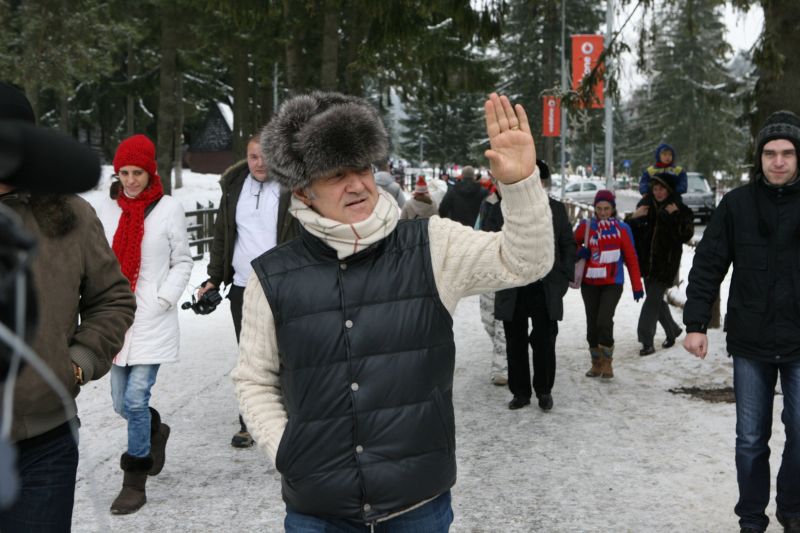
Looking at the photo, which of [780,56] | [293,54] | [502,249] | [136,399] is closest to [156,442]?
[136,399]

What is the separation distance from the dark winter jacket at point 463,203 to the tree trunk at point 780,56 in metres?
4.22

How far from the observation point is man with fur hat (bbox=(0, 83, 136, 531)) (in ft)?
9.11

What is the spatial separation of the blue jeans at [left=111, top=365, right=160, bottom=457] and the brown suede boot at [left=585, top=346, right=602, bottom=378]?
467 centimetres

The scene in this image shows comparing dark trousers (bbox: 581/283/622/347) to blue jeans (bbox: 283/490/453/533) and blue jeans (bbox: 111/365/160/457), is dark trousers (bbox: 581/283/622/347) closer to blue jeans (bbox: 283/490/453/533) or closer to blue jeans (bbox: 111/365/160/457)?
blue jeans (bbox: 111/365/160/457)

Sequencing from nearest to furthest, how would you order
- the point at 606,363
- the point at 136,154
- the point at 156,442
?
the point at 136,154, the point at 156,442, the point at 606,363

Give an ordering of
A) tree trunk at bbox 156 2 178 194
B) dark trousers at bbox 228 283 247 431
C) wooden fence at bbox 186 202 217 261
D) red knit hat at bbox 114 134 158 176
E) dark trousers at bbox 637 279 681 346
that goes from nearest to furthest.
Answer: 1. red knit hat at bbox 114 134 158 176
2. dark trousers at bbox 228 283 247 431
3. dark trousers at bbox 637 279 681 346
4. wooden fence at bbox 186 202 217 261
5. tree trunk at bbox 156 2 178 194

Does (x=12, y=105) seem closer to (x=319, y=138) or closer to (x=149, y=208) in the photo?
(x=319, y=138)

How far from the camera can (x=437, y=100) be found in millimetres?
18234

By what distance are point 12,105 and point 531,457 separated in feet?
15.0

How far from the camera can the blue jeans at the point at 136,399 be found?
5324mm

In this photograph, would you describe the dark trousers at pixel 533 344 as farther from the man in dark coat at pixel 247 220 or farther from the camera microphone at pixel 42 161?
the camera microphone at pixel 42 161

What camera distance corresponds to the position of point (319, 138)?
9.32ft

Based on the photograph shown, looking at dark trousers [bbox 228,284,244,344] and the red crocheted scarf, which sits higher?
the red crocheted scarf

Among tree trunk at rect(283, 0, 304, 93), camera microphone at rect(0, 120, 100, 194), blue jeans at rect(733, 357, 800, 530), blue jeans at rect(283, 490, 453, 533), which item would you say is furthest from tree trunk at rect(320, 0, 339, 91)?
camera microphone at rect(0, 120, 100, 194)
